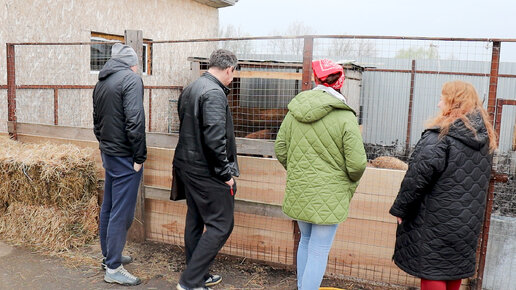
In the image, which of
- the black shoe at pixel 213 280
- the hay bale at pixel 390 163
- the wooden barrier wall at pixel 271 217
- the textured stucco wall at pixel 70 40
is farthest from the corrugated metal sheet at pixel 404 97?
the black shoe at pixel 213 280

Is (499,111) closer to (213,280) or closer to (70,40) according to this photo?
(213,280)

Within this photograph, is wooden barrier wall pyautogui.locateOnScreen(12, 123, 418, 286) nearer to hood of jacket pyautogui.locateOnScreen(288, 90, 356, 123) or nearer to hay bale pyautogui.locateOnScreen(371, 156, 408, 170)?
hood of jacket pyautogui.locateOnScreen(288, 90, 356, 123)

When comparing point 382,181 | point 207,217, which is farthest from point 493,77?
point 207,217

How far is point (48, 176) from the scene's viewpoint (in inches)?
168

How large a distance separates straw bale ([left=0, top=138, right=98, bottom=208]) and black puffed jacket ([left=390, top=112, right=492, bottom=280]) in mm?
2992

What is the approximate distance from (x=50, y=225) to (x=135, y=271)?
3.52 ft

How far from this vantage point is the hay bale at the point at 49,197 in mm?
4320

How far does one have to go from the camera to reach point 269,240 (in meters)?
4.03

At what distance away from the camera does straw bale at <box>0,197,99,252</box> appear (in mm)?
4332

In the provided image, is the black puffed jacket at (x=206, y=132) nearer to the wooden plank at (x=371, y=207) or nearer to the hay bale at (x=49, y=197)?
the wooden plank at (x=371, y=207)

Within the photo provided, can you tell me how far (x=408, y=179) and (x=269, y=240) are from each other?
1651mm

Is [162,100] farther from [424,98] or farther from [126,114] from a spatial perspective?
[126,114]

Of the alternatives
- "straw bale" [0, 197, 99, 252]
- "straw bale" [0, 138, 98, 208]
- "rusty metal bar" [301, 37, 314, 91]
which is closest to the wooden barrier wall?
"straw bale" [0, 138, 98, 208]

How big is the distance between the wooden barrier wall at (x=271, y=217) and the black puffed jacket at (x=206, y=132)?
67cm
